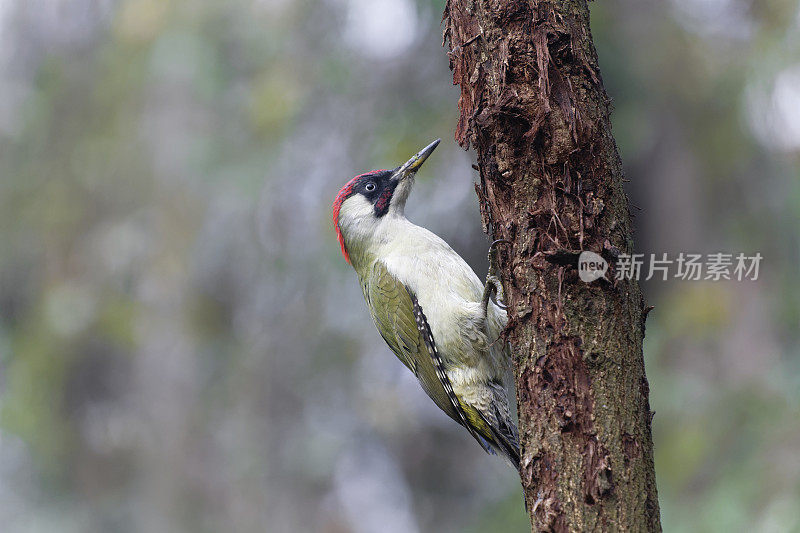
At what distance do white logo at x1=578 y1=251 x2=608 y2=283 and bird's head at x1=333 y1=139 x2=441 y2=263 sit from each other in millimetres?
1877

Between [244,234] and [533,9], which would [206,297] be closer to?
[244,234]

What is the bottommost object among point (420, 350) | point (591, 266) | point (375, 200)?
point (591, 266)

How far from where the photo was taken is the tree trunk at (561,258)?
2.08 m

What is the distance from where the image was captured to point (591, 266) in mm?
2189

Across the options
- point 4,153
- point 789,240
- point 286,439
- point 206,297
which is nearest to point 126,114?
point 4,153

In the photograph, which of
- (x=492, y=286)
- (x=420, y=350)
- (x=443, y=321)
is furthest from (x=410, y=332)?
(x=492, y=286)

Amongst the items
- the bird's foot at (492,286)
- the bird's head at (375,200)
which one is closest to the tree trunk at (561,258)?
the bird's foot at (492,286)

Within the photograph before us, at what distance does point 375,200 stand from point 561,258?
6.51 ft

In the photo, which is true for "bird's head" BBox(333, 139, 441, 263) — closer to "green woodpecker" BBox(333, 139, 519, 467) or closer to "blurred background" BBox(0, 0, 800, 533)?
"green woodpecker" BBox(333, 139, 519, 467)

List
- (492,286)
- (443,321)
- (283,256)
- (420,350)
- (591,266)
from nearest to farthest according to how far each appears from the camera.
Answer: (591,266), (492,286), (443,321), (420,350), (283,256)

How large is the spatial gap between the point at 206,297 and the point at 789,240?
485 centimetres

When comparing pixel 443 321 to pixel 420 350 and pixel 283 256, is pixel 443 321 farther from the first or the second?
pixel 283 256

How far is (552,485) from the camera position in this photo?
2.11 m

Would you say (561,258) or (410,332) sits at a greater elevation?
(410,332)
